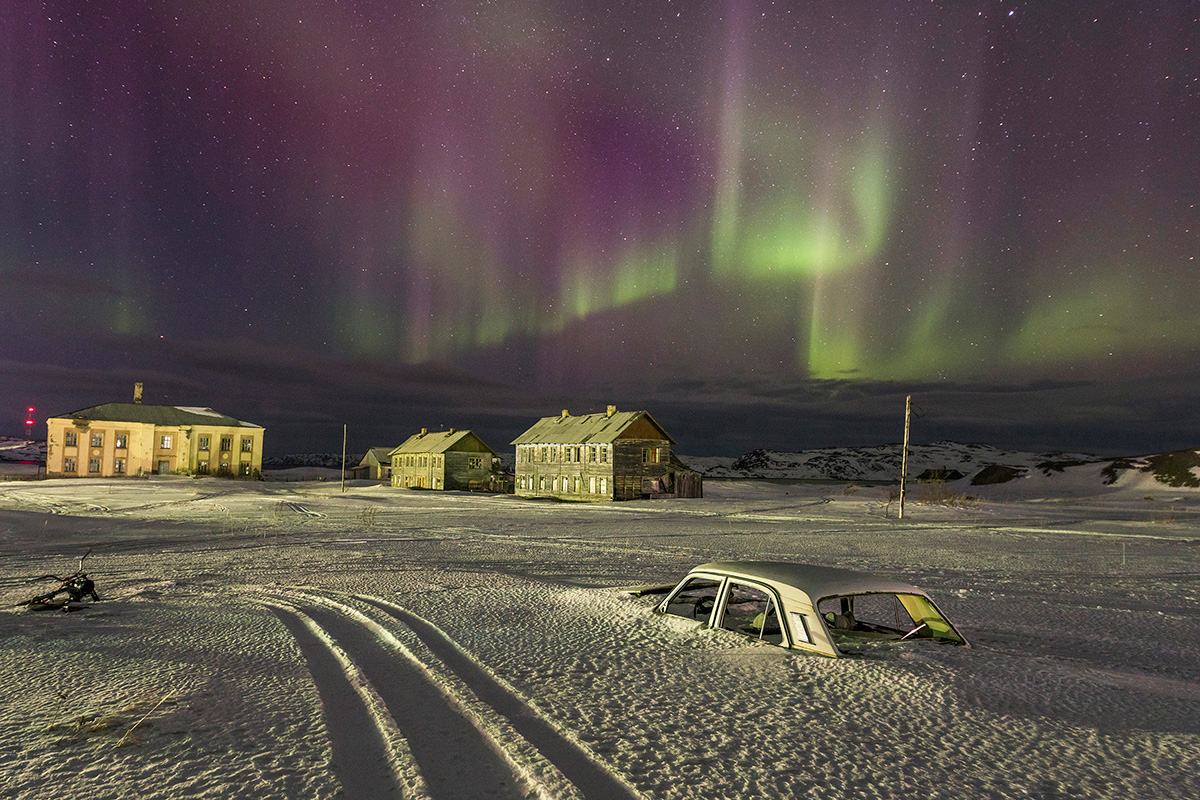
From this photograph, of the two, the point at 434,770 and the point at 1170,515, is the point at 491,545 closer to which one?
the point at 434,770

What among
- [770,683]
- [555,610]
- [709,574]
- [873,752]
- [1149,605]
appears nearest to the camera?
[873,752]

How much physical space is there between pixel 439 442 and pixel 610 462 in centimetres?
2511

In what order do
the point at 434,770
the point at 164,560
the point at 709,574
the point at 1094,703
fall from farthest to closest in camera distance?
the point at 164,560 < the point at 709,574 < the point at 1094,703 < the point at 434,770

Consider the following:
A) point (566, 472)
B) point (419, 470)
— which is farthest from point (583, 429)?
point (419, 470)

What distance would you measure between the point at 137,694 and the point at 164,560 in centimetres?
1110

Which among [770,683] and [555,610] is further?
[555,610]

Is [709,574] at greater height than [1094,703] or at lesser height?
greater

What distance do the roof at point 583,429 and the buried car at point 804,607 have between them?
38541mm

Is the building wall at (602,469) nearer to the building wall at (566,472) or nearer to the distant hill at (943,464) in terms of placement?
the building wall at (566,472)

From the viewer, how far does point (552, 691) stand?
6465mm

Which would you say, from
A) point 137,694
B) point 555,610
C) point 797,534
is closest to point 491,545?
point 555,610

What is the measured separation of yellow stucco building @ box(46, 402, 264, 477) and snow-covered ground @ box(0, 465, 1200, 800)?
64.8 m

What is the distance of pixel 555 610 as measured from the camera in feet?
33.3

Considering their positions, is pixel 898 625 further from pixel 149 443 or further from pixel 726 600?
pixel 149 443
